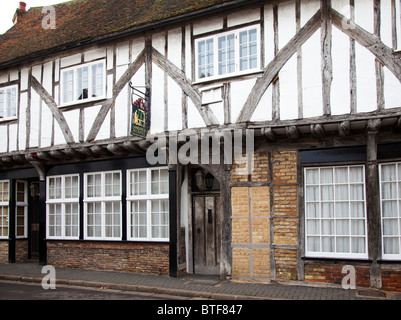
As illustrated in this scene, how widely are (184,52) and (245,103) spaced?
2.22 m

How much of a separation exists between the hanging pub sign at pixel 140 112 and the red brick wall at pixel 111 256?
3028 millimetres

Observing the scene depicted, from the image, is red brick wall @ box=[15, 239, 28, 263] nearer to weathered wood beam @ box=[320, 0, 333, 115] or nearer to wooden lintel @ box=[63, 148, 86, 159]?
wooden lintel @ box=[63, 148, 86, 159]

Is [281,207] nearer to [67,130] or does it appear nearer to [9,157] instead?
[67,130]

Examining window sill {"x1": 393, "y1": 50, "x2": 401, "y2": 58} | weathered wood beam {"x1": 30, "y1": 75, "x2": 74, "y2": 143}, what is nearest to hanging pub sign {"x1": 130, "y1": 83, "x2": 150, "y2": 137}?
weathered wood beam {"x1": 30, "y1": 75, "x2": 74, "y2": 143}

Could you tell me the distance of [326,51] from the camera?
862cm

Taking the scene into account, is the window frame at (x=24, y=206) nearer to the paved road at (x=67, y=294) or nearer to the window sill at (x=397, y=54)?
the paved road at (x=67, y=294)

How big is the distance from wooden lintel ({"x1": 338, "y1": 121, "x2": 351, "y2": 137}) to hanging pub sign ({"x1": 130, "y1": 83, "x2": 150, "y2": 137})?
4589 millimetres

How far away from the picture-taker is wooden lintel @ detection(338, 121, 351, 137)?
8047mm

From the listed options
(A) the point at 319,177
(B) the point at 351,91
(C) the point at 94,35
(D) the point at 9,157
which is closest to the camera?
(B) the point at 351,91

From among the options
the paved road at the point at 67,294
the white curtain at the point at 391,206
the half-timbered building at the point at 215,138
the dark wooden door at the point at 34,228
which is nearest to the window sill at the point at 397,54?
the half-timbered building at the point at 215,138

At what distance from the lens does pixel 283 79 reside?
899 centimetres

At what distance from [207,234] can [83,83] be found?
560cm

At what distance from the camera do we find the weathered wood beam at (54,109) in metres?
12.0

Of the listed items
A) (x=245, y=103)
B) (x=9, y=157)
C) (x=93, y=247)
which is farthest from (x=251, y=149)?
(x=9, y=157)
